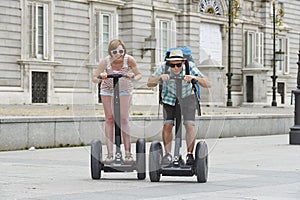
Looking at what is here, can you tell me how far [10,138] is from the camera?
1777 centimetres

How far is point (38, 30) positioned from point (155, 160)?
1126 inches

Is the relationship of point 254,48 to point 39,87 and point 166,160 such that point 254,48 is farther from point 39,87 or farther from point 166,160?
point 166,160

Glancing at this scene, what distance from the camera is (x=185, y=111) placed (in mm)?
11328

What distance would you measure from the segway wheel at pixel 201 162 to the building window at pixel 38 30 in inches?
1095

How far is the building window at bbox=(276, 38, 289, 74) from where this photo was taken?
59.8 m

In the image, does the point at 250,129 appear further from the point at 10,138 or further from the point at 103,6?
the point at 103,6

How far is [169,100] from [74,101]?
52.7 inches

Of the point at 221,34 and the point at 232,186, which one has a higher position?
the point at 221,34

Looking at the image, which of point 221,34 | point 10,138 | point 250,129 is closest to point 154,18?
point 221,34

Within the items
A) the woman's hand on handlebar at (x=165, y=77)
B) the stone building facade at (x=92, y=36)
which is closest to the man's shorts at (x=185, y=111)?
the woman's hand on handlebar at (x=165, y=77)

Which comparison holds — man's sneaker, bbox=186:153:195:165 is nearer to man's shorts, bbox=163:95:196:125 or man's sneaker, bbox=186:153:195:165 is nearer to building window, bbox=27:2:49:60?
man's shorts, bbox=163:95:196:125

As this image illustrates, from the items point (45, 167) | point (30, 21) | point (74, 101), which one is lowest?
point (45, 167)

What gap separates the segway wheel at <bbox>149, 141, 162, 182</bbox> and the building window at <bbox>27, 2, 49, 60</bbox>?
27.7m

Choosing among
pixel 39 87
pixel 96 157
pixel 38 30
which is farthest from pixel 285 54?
pixel 96 157
